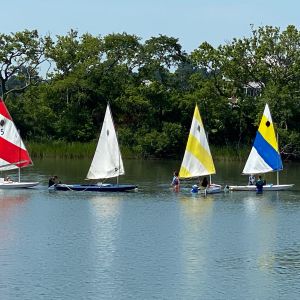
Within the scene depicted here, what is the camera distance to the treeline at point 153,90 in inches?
3814

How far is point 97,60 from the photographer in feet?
342

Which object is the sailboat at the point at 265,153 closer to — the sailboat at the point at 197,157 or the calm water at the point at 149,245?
the calm water at the point at 149,245

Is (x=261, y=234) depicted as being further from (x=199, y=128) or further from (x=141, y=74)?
(x=141, y=74)

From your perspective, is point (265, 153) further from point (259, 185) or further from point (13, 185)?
point (13, 185)

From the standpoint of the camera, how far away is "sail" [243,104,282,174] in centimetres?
6153

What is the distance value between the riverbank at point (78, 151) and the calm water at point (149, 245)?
34053mm

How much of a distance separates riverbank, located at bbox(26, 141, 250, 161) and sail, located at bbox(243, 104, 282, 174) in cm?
3205

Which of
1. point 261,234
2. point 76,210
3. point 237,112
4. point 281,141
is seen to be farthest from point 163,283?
point 237,112

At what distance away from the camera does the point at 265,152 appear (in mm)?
61750

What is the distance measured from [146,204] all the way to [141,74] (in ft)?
175

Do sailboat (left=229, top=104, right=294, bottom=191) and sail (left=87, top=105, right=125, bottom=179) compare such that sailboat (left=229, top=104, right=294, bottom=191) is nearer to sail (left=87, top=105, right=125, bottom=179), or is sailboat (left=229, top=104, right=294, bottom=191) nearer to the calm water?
the calm water

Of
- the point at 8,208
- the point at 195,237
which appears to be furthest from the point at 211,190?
the point at 195,237

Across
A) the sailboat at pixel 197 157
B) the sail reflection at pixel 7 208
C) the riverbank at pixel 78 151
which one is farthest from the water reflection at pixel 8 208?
the riverbank at pixel 78 151

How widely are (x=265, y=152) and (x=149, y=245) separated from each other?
82.1 ft
